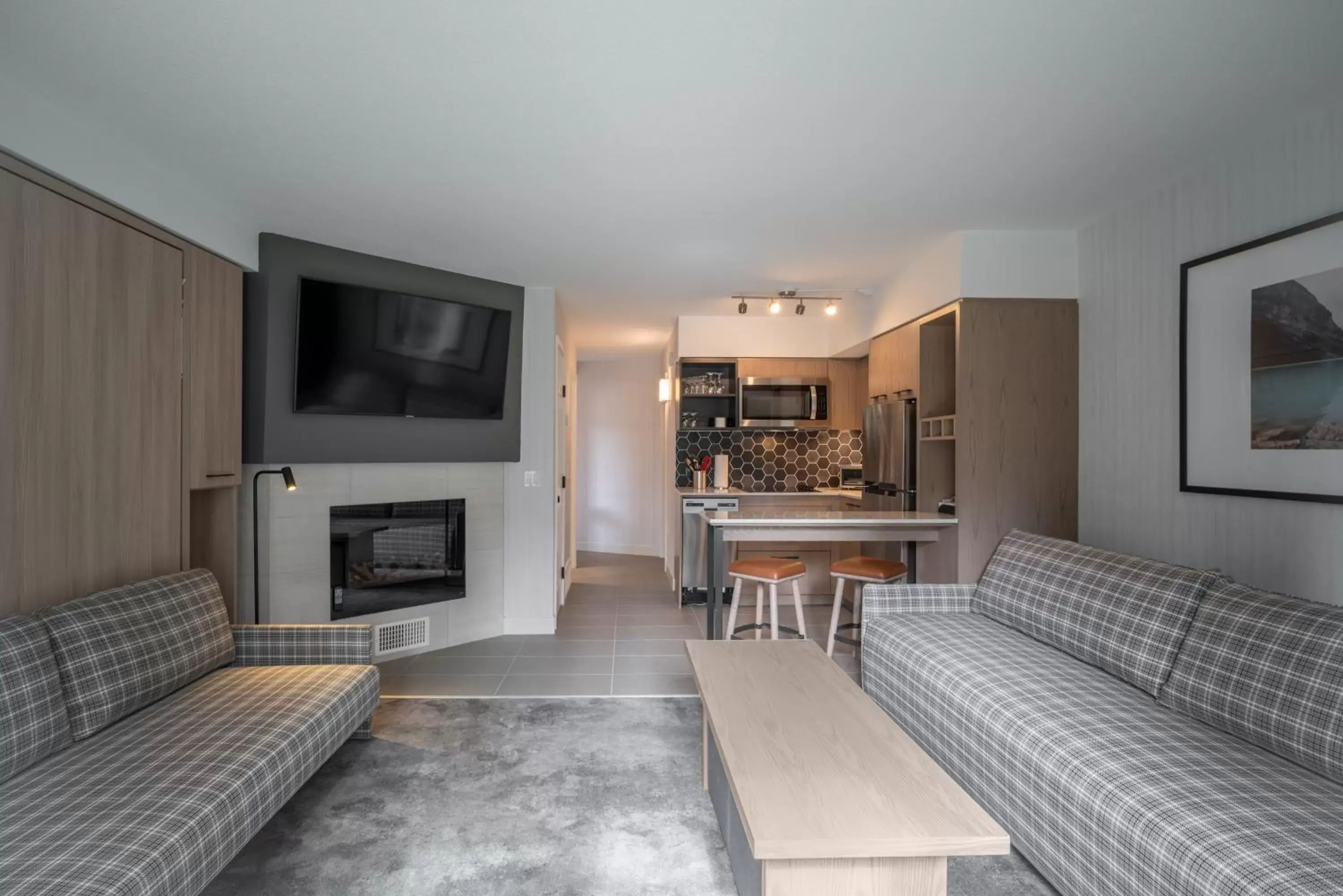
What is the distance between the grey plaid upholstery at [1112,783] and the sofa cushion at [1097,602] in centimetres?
8

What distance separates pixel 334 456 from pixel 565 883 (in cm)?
292

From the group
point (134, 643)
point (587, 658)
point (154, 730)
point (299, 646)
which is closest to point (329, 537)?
point (299, 646)

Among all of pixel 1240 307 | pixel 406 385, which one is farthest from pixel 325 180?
pixel 1240 307

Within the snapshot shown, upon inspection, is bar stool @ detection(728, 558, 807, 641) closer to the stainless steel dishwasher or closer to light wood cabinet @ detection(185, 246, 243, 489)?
the stainless steel dishwasher

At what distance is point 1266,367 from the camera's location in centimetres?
270

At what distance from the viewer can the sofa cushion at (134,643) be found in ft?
7.17

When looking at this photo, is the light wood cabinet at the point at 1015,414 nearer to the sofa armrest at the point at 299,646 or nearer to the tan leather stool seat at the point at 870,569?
the tan leather stool seat at the point at 870,569

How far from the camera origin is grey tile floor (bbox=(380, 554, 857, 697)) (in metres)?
3.85

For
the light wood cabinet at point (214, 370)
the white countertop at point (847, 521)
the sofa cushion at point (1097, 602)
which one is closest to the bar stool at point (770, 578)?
the white countertop at point (847, 521)

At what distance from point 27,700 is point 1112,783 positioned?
115 inches

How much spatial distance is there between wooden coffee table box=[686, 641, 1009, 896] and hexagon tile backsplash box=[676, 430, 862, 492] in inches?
167

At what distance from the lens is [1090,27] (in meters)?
1.95

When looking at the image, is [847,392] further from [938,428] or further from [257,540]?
[257,540]

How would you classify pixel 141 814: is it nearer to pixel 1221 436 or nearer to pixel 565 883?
pixel 565 883
